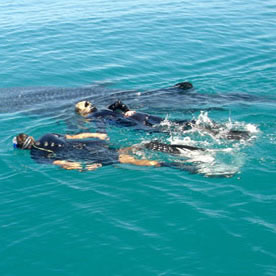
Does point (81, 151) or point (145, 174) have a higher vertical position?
point (81, 151)

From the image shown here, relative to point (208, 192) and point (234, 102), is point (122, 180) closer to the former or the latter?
point (208, 192)

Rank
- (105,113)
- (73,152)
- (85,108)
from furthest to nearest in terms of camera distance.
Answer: (85,108) → (105,113) → (73,152)

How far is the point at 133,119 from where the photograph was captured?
15250 millimetres

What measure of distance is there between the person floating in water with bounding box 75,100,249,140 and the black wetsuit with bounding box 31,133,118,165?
1.93 m

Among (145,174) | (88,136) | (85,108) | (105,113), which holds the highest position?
(85,108)

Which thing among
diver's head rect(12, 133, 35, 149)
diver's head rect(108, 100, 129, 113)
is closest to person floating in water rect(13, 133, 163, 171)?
diver's head rect(12, 133, 35, 149)

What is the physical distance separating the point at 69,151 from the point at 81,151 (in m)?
0.36

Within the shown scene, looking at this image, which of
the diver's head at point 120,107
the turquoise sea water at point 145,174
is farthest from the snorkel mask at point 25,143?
the diver's head at point 120,107

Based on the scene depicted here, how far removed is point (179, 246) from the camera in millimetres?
9141

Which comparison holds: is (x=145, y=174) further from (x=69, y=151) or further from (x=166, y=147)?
(x=69, y=151)

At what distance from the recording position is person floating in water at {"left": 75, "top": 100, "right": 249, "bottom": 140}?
13.8m

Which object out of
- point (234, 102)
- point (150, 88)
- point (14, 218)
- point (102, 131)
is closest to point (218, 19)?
point (150, 88)

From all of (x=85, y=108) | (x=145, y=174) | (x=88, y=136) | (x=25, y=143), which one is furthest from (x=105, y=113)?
(x=145, y=174)

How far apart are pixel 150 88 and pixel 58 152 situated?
7.68 metres
